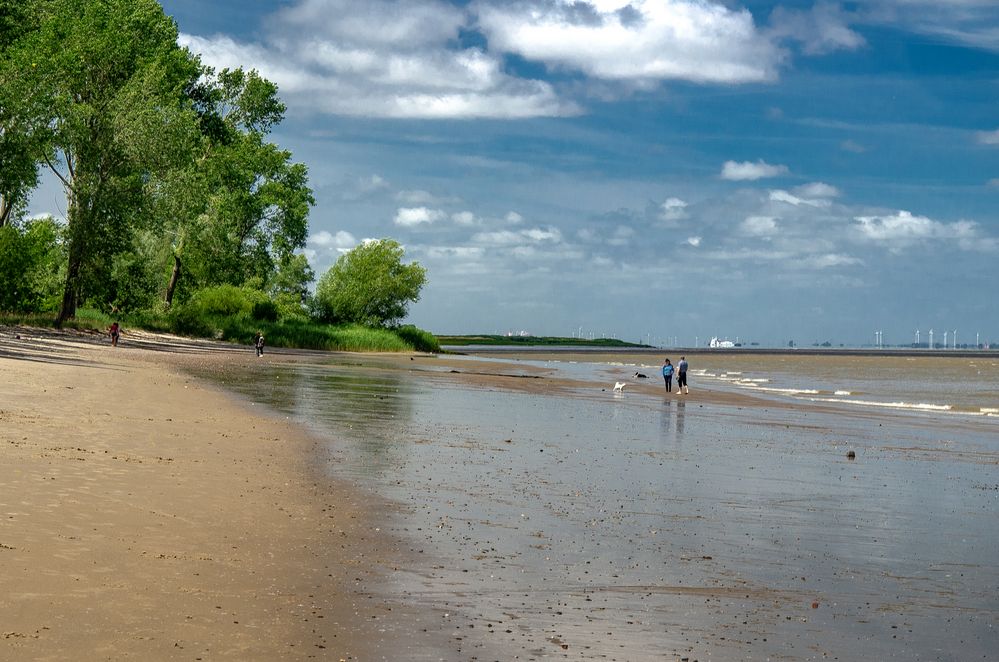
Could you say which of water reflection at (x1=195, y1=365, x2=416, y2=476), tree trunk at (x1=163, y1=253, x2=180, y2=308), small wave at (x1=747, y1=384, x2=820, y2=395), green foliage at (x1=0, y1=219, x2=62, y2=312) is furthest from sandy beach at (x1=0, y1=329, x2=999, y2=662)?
tree trunk at (x1=163, y1=253, x2=180, y2=308)

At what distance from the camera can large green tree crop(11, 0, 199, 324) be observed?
58.7 m

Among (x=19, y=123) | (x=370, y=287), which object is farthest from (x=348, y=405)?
(x=370, y=287)

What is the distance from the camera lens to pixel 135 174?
61.0 m

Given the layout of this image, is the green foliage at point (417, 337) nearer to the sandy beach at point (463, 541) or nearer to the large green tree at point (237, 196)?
the large green tree at point (237, 196)

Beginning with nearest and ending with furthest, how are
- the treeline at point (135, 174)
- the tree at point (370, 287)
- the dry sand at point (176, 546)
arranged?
the dry sand at point (176, 546)
the treeline at point (135, 174)
the tree at point (370, 287)

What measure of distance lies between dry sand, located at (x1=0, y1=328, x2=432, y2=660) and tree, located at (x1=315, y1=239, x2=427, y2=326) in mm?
84989

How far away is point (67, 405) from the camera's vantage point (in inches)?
856

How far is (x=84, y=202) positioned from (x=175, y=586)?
182 feet

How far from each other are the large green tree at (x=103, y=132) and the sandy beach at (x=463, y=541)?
122 ft

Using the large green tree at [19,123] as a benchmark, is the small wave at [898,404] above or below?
below

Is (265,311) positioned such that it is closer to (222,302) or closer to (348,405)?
(222,302)

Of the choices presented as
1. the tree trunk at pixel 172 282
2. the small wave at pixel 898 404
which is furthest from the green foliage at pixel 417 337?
the small wave at pixel 898 404

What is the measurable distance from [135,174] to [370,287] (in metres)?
46.4

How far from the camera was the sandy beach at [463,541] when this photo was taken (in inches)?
323
